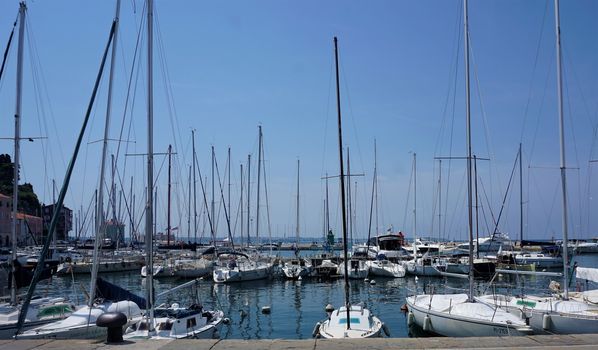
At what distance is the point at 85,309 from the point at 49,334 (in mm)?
2852

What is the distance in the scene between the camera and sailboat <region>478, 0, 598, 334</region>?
19.9 meters

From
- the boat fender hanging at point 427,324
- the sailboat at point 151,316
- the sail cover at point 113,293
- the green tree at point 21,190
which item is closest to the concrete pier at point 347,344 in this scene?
the sailboat at point 151,316

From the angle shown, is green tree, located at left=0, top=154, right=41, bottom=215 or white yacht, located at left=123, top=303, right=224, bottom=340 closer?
white yacht, located at left=123, top=303, right=224, bottom=340

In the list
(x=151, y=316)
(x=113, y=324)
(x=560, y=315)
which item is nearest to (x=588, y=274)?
(x=560, y=315)

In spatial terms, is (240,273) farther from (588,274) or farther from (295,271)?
(588,274)

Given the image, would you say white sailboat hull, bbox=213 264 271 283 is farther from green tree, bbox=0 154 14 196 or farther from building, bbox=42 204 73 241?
green tree, bbox=0 154 14 196

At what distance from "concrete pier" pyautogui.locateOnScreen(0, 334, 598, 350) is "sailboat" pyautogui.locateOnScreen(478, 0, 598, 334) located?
35.5 ft

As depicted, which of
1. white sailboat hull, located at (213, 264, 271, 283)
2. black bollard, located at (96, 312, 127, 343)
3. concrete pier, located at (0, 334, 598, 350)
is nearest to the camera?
concrete pier, located at (0, 334, 598, 350)

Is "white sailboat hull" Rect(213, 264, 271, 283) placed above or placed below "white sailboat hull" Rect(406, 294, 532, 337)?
below

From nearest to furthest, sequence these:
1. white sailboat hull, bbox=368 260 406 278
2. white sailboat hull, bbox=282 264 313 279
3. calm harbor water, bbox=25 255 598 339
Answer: calm harbor water, bbox=25 255 598 339, white sailboat hull, bbox=282 264 313 279, white sailboat hull, bbox=368 260 406 278

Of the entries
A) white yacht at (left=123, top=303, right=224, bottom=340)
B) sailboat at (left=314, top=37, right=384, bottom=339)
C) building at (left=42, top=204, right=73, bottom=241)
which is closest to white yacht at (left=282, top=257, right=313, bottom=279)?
white yacht at (left=123, top=303, right=224, bottom=340)

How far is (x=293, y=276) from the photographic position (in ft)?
176

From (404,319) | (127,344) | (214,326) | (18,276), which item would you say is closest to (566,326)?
(404,319)

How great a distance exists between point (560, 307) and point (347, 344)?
582 inches
